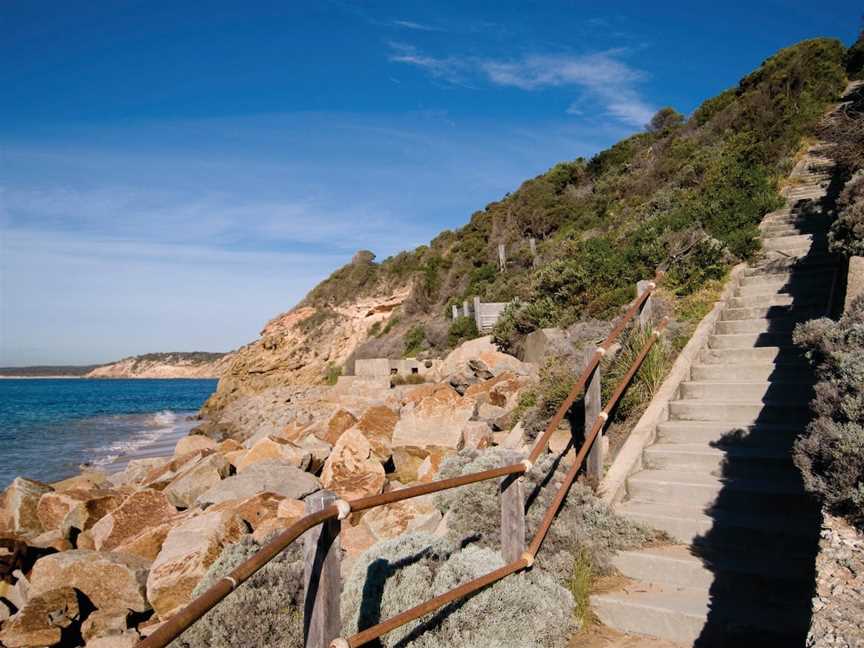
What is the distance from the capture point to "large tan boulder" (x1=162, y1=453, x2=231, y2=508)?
422 inches

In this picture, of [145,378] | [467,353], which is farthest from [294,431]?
[145,378]

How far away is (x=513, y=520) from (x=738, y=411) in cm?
309

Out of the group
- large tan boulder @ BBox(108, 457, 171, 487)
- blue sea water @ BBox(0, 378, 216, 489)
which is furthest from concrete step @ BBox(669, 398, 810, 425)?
blue sea water @ BBox(0, 378, 216, 489)

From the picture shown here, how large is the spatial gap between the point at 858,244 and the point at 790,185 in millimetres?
8930

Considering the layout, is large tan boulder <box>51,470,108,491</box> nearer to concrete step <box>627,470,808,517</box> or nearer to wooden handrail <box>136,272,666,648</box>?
wooden handrail <box>136,272,666,648</box>

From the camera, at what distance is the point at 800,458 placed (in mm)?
3789

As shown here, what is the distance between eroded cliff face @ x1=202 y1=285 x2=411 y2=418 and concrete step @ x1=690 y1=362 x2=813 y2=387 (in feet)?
91.2

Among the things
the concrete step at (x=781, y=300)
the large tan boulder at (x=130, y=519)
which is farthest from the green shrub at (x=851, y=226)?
the large tan boulder at (x=130, y=519)

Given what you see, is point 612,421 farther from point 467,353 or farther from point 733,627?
point 467,353

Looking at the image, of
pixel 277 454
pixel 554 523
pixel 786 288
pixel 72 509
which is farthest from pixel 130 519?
pixel 786 288

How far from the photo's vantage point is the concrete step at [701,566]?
4.21 m

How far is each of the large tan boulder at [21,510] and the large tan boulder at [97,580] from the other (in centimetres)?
440

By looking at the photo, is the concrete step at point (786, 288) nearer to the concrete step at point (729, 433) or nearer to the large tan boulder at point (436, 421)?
the concrete step at point (729, 433)

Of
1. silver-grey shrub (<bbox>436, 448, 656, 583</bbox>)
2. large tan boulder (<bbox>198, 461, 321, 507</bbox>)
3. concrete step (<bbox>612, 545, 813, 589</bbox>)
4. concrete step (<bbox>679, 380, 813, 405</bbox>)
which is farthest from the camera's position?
large tan boulder (<bbox>198, 461, 321, 507</bbox>)
